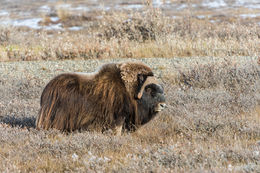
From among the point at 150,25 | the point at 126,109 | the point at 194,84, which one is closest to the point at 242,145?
the point at 126,109

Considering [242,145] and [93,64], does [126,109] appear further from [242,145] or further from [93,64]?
[93,64]

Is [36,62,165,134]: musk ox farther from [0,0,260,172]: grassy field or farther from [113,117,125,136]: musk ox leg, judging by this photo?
[0,0,260,172]: grassy field

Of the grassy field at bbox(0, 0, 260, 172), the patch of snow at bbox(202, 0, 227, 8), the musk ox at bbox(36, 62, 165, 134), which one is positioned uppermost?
the musk ox at bbox(36, 62, 165, 134)

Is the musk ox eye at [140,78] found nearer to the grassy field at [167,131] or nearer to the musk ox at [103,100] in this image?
the musk ox at [103,100]

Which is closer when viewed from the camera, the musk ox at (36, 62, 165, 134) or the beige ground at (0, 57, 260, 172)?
the beige ground at (0, 57, 260, 172)

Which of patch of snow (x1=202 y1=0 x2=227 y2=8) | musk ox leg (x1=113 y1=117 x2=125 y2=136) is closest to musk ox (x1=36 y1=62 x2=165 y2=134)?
musk ox leg (x1=113 y1=117 x2=125 y2=136)

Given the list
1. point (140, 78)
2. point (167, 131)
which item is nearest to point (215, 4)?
point (167, 131)

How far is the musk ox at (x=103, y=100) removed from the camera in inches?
179

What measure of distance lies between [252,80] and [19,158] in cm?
482

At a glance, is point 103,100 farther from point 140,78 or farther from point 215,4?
point 215,4

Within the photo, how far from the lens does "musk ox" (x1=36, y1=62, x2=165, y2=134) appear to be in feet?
14.9

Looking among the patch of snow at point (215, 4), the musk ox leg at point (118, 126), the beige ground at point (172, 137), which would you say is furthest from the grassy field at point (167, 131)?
the patch of snow at point (215, 4)

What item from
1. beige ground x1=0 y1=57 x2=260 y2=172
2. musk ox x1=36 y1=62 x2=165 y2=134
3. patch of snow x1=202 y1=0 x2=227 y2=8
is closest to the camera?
beige ground x1=0 y1=57 x2=260 y2=172

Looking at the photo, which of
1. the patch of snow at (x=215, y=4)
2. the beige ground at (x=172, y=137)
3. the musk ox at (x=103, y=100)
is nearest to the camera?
the beige ground at (x=172, y=137)
